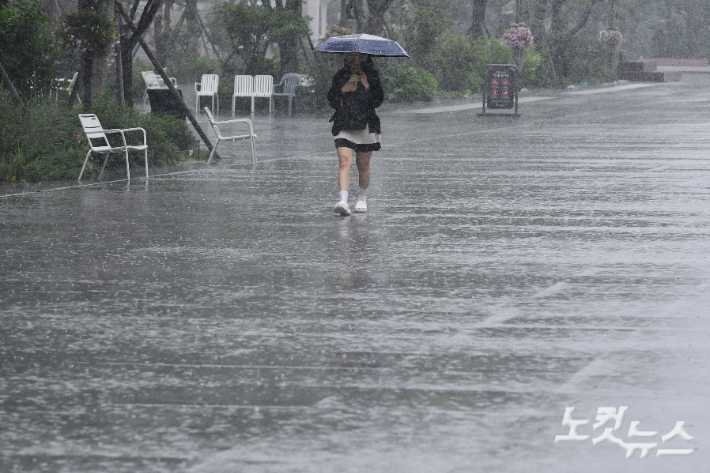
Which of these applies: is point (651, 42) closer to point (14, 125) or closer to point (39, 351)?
point (14, 125)

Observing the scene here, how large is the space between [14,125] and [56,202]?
338 cm

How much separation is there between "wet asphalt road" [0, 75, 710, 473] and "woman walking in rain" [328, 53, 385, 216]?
43 centimetres

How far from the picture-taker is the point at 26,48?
761 inches

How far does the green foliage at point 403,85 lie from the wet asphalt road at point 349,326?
23.5 m

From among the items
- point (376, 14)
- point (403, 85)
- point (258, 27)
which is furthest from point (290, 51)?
point (403, 85)

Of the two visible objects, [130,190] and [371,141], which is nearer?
[371,141]

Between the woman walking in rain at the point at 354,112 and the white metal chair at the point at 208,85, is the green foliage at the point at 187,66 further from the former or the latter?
the woman walking in rain at the point at 354,112

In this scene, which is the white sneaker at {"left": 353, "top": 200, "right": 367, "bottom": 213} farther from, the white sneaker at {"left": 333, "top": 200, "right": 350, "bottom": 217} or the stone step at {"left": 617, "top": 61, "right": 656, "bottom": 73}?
the stone step at {"left": 617, "top": 61, "right": 656, "bottom": 73}

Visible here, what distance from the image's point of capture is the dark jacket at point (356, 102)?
527 inches

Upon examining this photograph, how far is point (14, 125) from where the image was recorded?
56.9 ft

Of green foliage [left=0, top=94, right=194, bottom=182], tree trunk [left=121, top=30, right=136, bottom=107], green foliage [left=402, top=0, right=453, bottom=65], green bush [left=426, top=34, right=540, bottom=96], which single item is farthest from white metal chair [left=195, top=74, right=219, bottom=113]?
green foliage [left=0, top=94, right=194, bottom=182]

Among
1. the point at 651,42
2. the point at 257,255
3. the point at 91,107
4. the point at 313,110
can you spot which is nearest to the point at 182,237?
the point at 257,255

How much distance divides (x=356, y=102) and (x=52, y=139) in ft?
18.9

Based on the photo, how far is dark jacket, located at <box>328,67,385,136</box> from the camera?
1338cm
